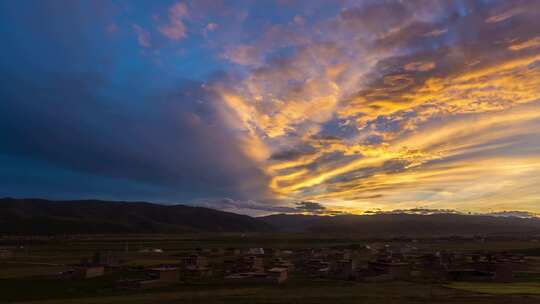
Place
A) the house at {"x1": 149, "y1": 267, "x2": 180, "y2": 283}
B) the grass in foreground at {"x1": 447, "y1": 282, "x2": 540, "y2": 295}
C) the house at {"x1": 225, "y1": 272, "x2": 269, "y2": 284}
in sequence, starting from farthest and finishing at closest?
the house at {"x1": 149, "y1": 267, "x2": 180, "y2": 283} → the house at {"x1": 225, "y1": 272, "x2": 269, "y2": 284} → the grass in foreground at {"x1": 447, "y1": 282, "x2": 540, "y2": 295}

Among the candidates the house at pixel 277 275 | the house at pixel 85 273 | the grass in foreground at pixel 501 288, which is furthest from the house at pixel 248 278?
the grass in foreground at pixel 501 288

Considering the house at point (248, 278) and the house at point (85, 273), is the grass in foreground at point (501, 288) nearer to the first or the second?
the house at point (248, 278)

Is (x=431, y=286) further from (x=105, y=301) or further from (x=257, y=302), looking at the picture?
(x=105, y=301)

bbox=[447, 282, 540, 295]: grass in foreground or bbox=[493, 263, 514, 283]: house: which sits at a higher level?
bbox=[493, 263, 514, 283]: house

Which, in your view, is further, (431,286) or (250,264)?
(250,264)

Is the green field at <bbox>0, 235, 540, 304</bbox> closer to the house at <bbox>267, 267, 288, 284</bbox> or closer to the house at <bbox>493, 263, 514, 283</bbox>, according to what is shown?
the house at <bbox>267, 267, 288, 284</bbox>

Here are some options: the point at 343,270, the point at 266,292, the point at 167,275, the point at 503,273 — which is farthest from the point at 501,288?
the point at 167,275

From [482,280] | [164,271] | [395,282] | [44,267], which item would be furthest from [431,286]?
[44,267]

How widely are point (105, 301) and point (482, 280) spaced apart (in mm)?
29538

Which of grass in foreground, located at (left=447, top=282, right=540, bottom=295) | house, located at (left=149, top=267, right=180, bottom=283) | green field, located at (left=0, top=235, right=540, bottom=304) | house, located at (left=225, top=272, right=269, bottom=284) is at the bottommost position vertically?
grass in foreground, located at (left=447, top=282, right=540, bottom=295)

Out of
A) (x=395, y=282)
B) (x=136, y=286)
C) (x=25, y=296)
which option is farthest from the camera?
(x=395, y=282)

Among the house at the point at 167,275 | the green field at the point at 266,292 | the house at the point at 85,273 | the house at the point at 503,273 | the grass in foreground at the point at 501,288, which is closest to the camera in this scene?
the green field at the point at 266,292

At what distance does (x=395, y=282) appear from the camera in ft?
134

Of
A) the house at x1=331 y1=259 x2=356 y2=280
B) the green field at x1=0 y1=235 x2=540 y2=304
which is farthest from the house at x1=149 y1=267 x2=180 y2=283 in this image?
the house at x1=331 y1=259 x2=356 y2=280
